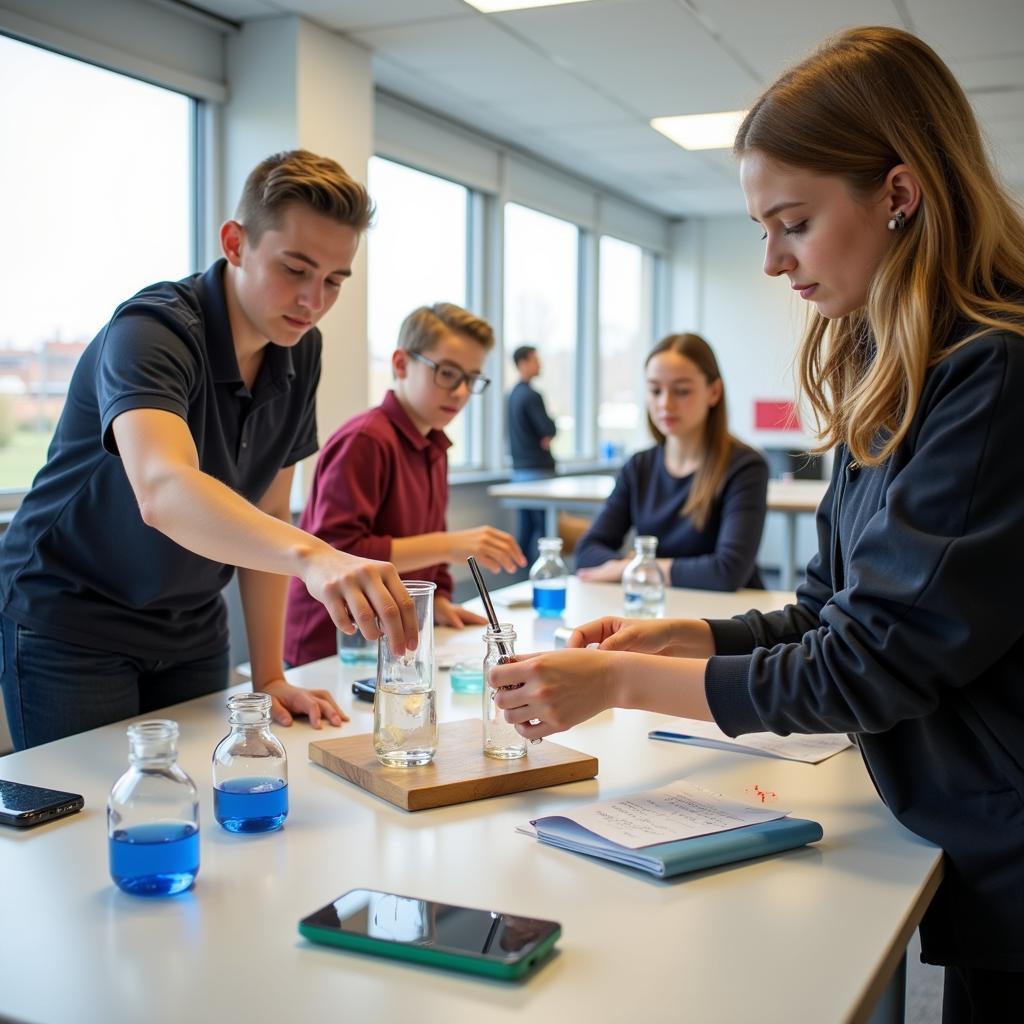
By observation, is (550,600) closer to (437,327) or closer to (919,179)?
(437,327)

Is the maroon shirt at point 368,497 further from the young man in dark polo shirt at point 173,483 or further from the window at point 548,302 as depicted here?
the window at point 548,302

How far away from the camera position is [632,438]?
31.5ft

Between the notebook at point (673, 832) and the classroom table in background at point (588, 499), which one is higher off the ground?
the classroom table in background at point (588, 499)

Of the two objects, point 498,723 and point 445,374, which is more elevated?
point 445,374

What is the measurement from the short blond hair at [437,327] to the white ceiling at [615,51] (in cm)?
215

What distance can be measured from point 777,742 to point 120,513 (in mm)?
1014

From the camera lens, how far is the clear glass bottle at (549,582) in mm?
2488

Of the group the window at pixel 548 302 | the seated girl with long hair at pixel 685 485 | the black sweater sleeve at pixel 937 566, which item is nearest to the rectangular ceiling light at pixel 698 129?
the window at pixel 548 302

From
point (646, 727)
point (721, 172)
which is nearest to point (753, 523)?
point (646, 727)

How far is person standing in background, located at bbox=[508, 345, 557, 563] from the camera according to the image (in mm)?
7145

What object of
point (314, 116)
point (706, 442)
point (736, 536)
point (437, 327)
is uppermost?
point (314, 116)

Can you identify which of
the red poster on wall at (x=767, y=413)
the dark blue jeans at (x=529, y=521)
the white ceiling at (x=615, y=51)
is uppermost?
the white ceiling at (x=615, y=51)

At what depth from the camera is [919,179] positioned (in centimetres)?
116

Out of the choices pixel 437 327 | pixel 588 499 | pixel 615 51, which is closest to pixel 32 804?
pixel 437 327
